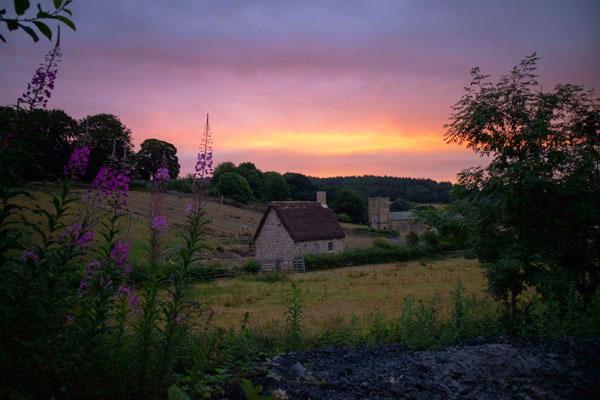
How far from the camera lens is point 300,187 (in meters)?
86.3

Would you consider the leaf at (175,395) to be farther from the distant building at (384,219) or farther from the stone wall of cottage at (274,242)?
the distant building at (384,219)

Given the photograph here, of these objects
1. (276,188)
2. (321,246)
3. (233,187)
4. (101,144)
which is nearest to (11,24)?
(101,144)

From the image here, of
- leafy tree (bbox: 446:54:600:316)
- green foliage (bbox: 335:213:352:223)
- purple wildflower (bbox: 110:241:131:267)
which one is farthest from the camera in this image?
green foliage (bbox: 335:213:352:223)

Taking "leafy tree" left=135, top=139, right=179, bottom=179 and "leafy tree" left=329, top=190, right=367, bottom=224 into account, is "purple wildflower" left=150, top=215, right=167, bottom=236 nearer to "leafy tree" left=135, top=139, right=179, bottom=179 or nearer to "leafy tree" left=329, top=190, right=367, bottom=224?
"leafy tree" left=135, top=139, right=179, bottom=179

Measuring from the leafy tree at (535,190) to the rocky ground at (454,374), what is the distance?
198 centimetres

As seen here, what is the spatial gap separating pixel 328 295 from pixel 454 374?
12362mm

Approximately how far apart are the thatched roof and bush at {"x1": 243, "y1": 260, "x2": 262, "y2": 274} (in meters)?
4.62

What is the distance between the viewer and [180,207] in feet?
125

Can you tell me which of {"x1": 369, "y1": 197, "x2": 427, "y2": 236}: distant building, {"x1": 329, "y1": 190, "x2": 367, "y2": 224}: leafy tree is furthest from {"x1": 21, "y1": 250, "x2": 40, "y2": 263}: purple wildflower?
{"x1": 329, "y1": 190, "x2": 367, "y2": 224}: leafy tree

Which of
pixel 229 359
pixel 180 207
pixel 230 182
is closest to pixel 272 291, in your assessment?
pixel 229 359

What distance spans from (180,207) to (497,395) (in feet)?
125

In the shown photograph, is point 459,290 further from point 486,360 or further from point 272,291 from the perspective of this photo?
point 272,291

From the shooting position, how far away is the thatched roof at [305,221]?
28.4 meters

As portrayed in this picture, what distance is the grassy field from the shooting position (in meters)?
11.2
